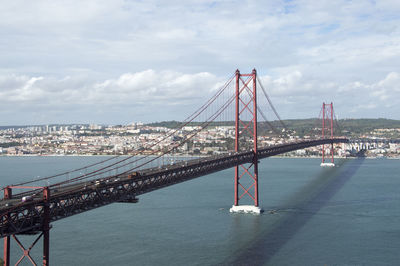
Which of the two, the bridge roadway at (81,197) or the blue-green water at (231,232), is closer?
the bridge roadway at (81,197)

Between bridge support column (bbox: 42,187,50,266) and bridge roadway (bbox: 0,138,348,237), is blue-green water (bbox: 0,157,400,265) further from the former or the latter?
bridge support column (bbox: 42,187,50,266)

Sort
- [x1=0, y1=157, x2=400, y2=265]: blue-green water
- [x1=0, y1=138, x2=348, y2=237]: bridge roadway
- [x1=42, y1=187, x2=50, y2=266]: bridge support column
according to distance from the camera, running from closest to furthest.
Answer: [x1=0, y1=138, x2=348, y2=237]: bridge roadway < [x1=42, y1=187, x2=50, y2=266]: bridge support column < [x1=0, y1=157, x2=400, y2=265]: blue-green water

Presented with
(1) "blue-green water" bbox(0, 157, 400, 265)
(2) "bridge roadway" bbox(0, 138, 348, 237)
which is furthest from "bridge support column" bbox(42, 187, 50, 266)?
(1) "blue-green water" bbox(0, 157, 400, 265)

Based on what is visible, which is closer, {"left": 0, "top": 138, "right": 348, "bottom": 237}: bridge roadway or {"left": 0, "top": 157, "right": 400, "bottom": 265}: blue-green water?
{"left": 0, "top": 138, "right": 348, "bottom": 237}: bridge roadway

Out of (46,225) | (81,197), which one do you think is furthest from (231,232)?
(46,225)

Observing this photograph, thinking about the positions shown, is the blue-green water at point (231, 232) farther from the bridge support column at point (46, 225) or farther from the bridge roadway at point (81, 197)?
the bridge support column at point (46, 225)

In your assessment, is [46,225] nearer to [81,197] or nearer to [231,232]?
[81,197]

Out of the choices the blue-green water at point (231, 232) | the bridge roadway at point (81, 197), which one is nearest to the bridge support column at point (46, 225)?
the bridge roadway at point (81, 197)

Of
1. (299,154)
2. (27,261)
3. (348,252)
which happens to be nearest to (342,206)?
(348,252)

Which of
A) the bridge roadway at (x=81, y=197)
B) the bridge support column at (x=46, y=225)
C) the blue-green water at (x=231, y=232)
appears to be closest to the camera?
the bridge roadway at (x=81, y=197)
